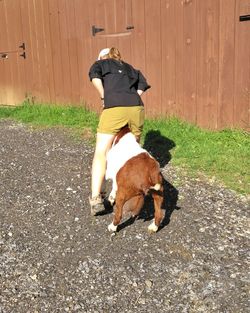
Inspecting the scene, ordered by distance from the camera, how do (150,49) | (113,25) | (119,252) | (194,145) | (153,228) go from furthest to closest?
(113,25), (150,49), (194,145), (153,228), (119,252)

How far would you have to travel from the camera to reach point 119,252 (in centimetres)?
433

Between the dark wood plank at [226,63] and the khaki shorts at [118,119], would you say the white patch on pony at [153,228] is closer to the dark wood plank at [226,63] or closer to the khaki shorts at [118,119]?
the khaki shorts at [118,119]

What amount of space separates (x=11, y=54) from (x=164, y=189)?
6689 mm

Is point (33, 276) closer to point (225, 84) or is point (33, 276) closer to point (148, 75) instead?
point (225, 84)

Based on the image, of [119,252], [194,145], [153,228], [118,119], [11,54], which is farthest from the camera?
[11,54]

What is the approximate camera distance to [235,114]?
24.4 feet

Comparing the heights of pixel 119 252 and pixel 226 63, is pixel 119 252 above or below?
below

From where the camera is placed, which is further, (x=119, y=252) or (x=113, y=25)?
(x=113, y=25)

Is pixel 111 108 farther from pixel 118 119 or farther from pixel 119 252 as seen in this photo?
pixel 119 252

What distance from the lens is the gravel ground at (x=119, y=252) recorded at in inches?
144

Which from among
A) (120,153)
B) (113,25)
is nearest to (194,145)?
(120,153)

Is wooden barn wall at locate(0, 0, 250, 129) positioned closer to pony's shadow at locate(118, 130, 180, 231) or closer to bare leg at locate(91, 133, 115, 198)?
pony's shadow at locate(118, 130, 180, 231)

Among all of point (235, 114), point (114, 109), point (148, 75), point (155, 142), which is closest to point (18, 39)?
point (148, 75)

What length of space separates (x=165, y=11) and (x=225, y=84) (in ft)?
5.36
